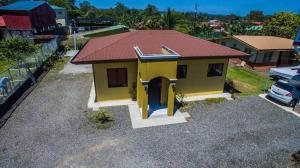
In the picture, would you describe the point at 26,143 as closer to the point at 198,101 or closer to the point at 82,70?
the point at 198,101

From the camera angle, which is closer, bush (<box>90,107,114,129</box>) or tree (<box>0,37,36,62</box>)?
bush (<box>90,107,114,129</box>)

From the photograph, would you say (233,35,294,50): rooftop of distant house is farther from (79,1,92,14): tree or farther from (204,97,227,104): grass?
(79,1,92,14): tree

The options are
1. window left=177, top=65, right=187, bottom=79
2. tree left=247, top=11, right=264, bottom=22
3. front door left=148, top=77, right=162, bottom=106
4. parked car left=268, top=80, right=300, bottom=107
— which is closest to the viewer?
parked car left=268, top=80, right=300, bottom=107

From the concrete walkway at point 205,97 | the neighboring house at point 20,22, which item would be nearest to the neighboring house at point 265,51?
the concrete walkway at point 205,97

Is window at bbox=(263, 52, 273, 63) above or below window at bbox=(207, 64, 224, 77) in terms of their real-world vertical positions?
below

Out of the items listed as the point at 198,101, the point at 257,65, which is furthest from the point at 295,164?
the point at 257,65

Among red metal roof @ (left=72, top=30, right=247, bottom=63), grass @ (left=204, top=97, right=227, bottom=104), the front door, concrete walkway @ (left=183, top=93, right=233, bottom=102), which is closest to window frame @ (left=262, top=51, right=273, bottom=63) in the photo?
red metal roof @ (left=72, top=30, right=247, bottom=63)

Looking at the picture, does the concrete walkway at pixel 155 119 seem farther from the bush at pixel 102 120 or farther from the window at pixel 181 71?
the window at pixel 181 71
